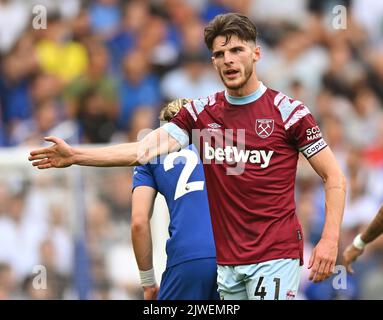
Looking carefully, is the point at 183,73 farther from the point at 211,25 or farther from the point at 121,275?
the point at 211,25

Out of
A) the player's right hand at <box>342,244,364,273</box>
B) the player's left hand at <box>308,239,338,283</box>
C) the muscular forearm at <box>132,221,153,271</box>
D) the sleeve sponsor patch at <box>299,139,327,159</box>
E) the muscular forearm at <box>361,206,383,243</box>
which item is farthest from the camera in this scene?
the player's right hand at <box>342,244,364,273</box>

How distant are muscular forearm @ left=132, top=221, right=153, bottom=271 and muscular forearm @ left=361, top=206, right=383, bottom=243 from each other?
1.52m

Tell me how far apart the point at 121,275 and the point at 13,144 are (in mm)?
3089

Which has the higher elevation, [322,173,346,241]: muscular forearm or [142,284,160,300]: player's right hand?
[322,173,346,241]: muscular forearm

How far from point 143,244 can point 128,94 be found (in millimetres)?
5890

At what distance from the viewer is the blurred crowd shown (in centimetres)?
1092

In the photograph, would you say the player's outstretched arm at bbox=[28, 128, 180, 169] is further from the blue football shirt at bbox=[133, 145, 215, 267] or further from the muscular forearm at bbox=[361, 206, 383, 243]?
the muscular forearm at bbox=[361, 206, 383, 243]

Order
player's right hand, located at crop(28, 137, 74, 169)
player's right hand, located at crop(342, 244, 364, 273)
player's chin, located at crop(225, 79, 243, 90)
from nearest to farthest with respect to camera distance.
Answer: player's right hand, located at crop(28, 137, 74, 169) < player's chin, located at crop(225, 79, 243, 90) < player's right hand, located at crop(342, 244, 364, 273)

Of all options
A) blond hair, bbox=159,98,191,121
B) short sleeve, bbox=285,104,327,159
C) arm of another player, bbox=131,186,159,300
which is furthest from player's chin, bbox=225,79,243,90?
arm of another player, bbox=131,186,159,300

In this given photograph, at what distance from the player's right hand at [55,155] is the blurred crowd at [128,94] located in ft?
15.7

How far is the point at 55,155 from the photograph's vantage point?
19.9 feet

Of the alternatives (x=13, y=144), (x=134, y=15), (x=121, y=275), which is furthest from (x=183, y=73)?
(x=121, y=275)

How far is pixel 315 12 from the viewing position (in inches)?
518

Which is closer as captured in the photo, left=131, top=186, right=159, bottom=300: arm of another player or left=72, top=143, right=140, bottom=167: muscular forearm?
left=72, top=143, right=140, bottom=167: muscular forearm
